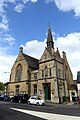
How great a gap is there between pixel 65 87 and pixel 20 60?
15.9 m

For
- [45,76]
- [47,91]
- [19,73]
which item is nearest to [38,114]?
[47,91]

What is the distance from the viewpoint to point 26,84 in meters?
48.9

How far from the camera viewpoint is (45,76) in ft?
150

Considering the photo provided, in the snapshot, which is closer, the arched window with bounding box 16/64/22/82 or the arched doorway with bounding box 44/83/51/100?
the arched doorway with bounding box 44/83/51/100

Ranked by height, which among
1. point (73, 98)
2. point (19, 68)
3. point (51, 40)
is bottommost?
point (73, 98)

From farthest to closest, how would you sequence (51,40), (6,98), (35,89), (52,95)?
(51,40) < (35,89) < (6,98) < (52,95)

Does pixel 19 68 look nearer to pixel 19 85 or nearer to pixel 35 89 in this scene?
pixel 19 85

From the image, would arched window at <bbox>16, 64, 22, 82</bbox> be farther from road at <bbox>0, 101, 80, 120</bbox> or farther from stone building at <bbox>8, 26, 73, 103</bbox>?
road at <bbox>0, 101, 80, 120</bbox>

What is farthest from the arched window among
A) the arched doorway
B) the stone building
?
the arched doorway

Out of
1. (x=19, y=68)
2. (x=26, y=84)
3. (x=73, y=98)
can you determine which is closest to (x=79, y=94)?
(x=73, y=98)

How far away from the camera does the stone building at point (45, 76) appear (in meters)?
43.8

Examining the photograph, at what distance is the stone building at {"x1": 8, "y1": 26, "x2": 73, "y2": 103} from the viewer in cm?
4384

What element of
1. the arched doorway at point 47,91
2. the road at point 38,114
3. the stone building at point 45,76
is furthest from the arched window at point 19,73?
the road at point 38,114

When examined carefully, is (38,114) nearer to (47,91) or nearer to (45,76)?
(47,91)
